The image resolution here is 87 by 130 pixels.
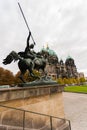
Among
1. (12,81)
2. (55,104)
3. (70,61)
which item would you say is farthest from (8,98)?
(70,61)

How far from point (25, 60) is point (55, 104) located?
2.84m

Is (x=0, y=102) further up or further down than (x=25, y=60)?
further down

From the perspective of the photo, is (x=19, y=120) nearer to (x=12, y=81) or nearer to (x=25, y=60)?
(x=25, y=60)

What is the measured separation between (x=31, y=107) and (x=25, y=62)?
7.47ft

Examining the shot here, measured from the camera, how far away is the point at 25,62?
7852 mm

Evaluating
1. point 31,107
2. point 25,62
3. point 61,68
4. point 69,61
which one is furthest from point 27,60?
point 69,61

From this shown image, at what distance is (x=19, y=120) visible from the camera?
5.62m

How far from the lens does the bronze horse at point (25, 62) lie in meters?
7.39

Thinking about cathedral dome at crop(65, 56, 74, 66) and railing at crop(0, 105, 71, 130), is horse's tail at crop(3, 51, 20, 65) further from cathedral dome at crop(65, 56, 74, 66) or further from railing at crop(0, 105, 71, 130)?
cathedral dome at crop(65, 56, 74, 66)

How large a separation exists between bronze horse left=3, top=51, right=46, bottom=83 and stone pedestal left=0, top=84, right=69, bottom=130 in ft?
4.21

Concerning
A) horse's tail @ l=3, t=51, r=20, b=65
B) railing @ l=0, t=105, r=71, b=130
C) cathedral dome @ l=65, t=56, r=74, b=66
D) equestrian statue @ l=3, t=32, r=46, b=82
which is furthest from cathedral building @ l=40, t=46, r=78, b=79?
railing @ l=0, t=105, r=71, b=130

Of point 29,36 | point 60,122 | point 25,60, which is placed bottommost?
point 60,122

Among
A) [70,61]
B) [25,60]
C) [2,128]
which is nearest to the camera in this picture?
[2,128]

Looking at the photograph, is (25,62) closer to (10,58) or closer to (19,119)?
(10,58)
